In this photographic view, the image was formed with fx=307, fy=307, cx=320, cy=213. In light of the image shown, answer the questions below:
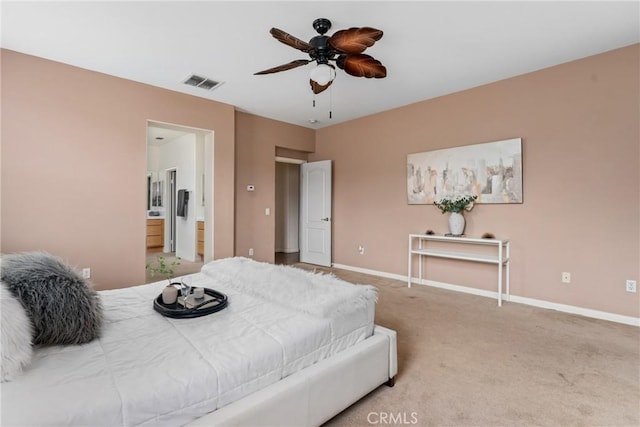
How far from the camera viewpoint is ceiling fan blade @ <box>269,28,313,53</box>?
6.91 feet

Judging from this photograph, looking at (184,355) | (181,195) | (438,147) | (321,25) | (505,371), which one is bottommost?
(505,371)

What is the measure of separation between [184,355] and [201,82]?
3484 millimetres

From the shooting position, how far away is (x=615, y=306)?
3.08 meters

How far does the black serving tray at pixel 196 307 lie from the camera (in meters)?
1.68

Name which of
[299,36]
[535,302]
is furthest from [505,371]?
[299,36]

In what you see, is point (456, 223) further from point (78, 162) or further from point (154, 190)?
point (154, 190)

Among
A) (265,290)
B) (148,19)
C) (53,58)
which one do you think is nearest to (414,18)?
(148,19)

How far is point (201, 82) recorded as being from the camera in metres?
3.81

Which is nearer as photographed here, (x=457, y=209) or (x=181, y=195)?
(x=457, y=209)

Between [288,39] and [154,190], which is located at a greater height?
[288,39]

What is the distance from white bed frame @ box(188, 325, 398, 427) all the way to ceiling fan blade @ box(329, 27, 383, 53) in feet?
6.32

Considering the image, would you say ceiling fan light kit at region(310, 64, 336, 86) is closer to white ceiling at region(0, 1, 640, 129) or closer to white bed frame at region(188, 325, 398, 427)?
white ceiling at region(0, 1, 640, 129)

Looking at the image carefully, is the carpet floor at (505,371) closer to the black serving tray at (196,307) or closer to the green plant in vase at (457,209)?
the black serving tray at (196,307)

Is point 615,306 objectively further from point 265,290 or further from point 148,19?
point 148,19
